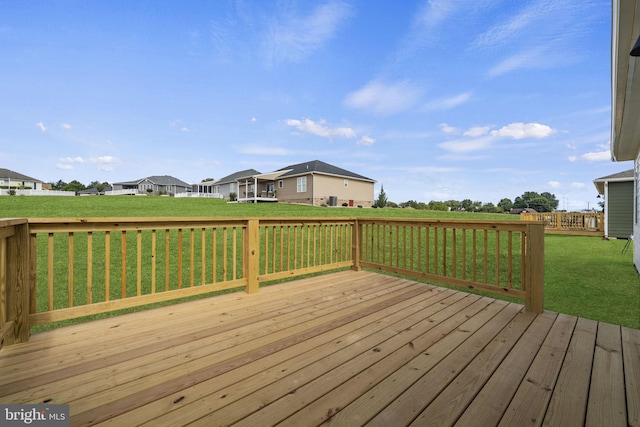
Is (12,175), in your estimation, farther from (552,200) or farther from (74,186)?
(552,200)

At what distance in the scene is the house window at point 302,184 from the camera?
832 inches

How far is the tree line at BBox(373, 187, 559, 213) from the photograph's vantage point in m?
28.0

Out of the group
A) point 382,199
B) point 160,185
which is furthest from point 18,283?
point 160,185

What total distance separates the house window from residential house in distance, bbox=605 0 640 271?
1691cm

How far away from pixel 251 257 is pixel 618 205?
14599mm

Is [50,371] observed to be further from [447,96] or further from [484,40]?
[447,96]

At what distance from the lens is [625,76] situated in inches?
126

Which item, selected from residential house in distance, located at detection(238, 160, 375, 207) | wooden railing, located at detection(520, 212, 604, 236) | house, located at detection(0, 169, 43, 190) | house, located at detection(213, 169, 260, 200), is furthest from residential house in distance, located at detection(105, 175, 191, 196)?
wooden railing, located at detection(520, 212, 604, 236)

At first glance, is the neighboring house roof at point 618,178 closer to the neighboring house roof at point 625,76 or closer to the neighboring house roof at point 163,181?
the neighboring house roof at point 625,76

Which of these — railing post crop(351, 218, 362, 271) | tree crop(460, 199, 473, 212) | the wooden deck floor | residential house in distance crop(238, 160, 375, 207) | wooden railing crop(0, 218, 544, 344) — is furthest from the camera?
tree crop(460, 199, 473, 212)

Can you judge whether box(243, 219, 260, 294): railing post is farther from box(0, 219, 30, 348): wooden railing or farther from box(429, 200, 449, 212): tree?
box(429, 200, 449, 212): tree

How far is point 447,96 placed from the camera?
11484mm

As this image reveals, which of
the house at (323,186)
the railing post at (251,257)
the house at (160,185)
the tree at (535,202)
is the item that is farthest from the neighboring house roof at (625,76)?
the tree at (535,202)

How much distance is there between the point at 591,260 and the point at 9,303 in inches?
386
